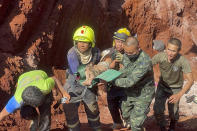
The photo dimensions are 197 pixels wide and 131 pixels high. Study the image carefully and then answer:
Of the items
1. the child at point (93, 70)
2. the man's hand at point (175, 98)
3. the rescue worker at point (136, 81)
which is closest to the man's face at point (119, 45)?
the rescue worker at point (136, 81)

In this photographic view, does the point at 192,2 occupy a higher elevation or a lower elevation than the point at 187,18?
higher

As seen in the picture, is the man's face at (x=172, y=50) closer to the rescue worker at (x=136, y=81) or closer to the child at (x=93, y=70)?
the rescue worker at (x=136, y=81)

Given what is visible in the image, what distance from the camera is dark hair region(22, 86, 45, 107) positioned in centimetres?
329

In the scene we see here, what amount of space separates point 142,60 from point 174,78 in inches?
37.1

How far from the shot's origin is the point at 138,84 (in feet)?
13.2

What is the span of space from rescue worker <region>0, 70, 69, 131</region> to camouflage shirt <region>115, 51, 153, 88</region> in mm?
963

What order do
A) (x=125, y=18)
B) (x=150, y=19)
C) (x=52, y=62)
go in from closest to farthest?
1. (x=52, y=62)
2. (x=125, y=18)
3. (x=150, y=19)

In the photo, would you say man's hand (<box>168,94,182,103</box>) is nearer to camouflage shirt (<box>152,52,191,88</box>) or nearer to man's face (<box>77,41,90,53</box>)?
camouflage shirt (<box>152,52,191,88</box>)

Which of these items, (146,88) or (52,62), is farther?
(52,62)

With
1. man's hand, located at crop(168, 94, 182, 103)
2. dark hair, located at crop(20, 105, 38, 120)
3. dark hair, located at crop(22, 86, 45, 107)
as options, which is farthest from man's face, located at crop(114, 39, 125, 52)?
dark hair, located at crop(20, 105, 38, 120)

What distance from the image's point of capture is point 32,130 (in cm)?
392

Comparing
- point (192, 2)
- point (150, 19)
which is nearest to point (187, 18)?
point (192, 2)

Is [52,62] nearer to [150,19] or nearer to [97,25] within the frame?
[97,25]

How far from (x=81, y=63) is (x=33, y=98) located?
1081 mm
